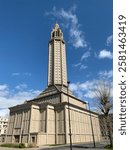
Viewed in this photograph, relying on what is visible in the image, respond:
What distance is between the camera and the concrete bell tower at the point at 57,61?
8343cm

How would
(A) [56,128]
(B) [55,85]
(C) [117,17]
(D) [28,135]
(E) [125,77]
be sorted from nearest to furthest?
(E) [125,77], (C) [117,17], (D) [28,135], (A) [56,128], (B) [55,85]

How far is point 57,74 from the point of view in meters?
83.9

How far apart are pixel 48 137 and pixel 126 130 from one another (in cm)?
6051

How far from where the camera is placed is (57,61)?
86.9 metres

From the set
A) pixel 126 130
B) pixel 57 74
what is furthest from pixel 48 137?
pixel 126 130

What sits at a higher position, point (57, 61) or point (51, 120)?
point (57, 61)

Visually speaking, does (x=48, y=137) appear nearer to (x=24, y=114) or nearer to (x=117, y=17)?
(x=24, y=114)

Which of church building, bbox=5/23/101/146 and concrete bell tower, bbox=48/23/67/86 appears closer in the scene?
church building, bbox=5/23/101/146

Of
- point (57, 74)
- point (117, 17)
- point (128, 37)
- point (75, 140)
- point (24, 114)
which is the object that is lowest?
point (75, 140)

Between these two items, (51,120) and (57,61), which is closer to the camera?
(51,120)

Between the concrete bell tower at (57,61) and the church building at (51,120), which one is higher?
the concrete bell tower at (57,61)

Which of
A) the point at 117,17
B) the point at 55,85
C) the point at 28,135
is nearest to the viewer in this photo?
the point at 117,17

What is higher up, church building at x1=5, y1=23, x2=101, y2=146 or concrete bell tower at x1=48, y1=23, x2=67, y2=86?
concrete bell tower at x1=48, y1=23, x2=67, y2=86

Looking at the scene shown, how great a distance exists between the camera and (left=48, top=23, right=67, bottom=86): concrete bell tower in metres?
83.4
